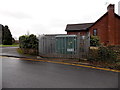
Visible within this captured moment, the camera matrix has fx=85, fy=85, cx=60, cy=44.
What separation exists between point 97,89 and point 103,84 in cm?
52

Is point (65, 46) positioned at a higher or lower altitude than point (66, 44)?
lower

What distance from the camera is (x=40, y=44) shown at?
8.68m

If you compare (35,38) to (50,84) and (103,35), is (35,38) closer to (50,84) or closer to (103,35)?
(50,84)

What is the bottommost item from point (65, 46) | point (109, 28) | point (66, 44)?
point (65, 46)

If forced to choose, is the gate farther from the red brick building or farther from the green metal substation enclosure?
the red brick building

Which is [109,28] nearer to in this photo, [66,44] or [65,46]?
[66,44]

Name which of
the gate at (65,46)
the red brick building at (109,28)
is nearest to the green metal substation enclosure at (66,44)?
the gate at (65,46)

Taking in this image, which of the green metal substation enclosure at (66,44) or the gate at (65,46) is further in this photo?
the green metal substation enclosure at (66,44)

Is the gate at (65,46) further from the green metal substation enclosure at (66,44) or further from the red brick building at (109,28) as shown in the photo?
the red brick building at (109,28)

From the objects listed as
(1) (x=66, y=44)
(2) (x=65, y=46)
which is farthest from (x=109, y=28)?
(2) (x=65, y=46)

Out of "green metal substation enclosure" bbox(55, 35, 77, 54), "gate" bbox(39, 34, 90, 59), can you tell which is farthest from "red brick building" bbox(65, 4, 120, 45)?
"green metal substation enclosure" bbox(55, 35, 77, 54)

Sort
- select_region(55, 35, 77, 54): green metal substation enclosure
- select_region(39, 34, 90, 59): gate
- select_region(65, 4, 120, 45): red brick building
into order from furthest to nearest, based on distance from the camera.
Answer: select_region(65, 4, 120, 45): red brick building → select_region(55, 35, 77, 54): green metal substation enclosure → select_region(39, 34, 90, 59): gate

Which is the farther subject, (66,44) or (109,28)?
(109,28)

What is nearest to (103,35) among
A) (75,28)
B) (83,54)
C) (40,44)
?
(75,28)
